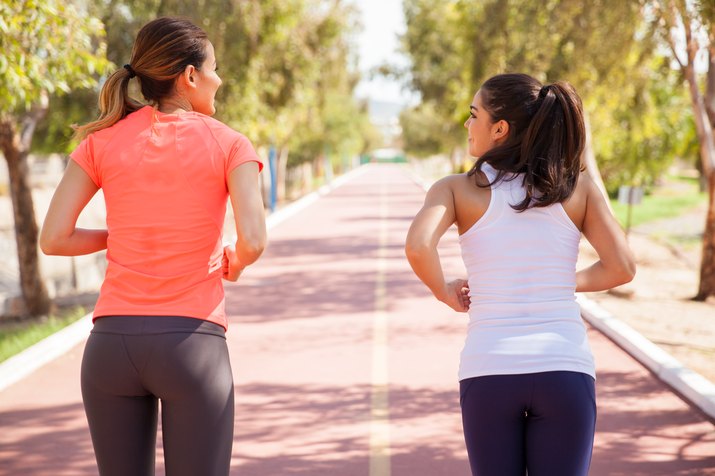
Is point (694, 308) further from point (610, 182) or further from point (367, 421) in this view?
point (610, 182)

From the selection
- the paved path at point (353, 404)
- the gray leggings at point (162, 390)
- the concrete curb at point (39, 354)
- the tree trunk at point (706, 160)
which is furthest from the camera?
the tree trunk at point (706, 160)

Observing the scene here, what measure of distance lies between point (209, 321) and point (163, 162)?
46cm

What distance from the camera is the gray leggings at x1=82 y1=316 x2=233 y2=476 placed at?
97.9 inches

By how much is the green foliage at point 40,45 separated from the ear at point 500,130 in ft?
17.6

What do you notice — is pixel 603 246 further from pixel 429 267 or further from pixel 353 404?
pixel 353 404

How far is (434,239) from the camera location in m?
2.66

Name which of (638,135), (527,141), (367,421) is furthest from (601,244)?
(638,135)

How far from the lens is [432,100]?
38.7 m

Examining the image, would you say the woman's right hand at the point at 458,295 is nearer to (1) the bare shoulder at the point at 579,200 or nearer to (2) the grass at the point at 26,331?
(1) the bare shoulder at the point at 579,200

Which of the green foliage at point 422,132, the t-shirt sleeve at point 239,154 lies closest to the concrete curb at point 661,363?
the t-shirt sleeve at point 239,154

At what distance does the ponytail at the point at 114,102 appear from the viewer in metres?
2.62

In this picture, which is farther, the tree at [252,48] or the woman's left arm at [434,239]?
the tree at [252,48]

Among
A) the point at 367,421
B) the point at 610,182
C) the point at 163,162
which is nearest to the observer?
the point at 163,162

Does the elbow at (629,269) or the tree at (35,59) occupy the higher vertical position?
the tree at (35,59)
